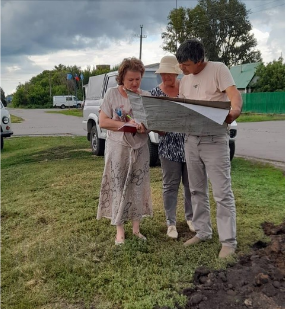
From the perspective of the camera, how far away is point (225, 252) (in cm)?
357

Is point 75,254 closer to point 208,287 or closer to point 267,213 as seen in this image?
point 208,287

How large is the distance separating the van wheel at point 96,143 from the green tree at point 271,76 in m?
31.4

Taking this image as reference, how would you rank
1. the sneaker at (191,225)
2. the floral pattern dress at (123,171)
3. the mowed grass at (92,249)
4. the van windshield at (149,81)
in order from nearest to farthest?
the mowed grass at (92,249), the floral pattern dress at (123,171), the sneaker at (191,225), the van windshield at (149,81)

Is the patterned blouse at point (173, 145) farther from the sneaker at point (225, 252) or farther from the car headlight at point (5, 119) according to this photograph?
the car headlight at point (5, 119)

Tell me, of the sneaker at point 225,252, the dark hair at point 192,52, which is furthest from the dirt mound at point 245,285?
the dark hair at point 192,52

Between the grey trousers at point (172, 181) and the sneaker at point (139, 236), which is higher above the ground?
the grey trousers at point (172, 181)

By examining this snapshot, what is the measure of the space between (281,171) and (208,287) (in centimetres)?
535

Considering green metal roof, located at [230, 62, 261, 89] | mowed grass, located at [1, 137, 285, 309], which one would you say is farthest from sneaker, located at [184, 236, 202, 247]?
green metal roof, located at [230, 62, 261, 89]

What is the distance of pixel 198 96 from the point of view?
138 inches

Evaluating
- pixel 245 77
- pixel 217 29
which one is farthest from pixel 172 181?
pixel 217 29

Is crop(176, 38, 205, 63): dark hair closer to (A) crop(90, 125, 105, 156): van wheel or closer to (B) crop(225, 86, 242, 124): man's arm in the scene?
(B) crop(225, 86, 242, 124): man's arm

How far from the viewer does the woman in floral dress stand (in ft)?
12.1

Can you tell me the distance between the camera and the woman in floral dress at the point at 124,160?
370 centimetres

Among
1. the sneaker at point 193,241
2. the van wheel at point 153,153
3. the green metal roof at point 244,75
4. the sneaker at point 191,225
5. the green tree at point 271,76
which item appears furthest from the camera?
the green metal roof at point 244,75
